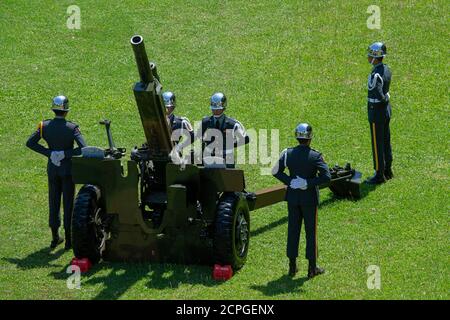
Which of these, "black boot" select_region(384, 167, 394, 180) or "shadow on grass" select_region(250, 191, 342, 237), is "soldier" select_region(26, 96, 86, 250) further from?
"black boot" select_region(384, 167, 394, 180)

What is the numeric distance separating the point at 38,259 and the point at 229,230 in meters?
3.11

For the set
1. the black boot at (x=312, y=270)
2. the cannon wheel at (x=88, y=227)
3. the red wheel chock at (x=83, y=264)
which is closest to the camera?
the black boot at (x=312, y=270)

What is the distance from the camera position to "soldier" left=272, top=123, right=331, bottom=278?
15359 mm

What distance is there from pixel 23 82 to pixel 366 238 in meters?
10.1

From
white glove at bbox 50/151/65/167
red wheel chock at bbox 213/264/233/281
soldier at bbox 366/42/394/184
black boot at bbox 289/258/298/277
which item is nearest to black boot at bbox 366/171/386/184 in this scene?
soldier at bbox 366/42/394/184

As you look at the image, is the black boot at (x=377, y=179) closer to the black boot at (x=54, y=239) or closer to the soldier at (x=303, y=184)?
the soldier at (x=303, y=184)

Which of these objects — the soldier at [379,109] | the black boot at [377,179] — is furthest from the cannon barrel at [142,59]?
the black boot at [377,179]

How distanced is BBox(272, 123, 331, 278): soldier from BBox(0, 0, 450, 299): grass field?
48 cm

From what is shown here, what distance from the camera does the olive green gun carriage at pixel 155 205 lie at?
1553 centimetres

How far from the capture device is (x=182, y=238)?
1600 cm

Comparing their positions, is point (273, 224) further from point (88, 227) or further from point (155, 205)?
point (88, 227)

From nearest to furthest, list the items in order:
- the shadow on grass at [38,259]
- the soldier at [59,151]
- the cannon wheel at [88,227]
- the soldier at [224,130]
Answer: the cannon wheel at [88,227]
the soldier at [224,130]
the shadow on grass at [38,259]
the soldier at [59,151]

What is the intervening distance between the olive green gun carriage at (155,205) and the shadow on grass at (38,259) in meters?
0.87
